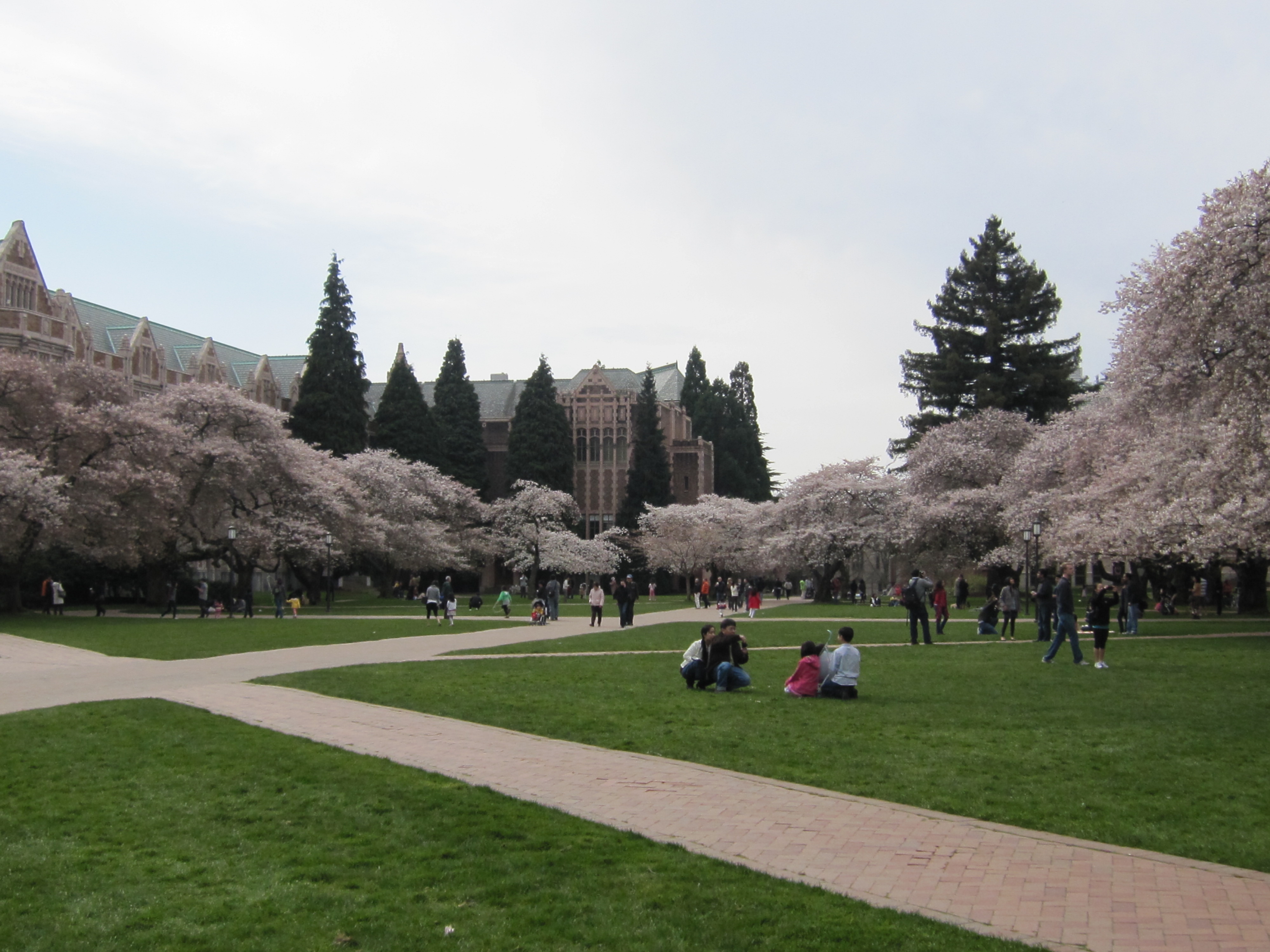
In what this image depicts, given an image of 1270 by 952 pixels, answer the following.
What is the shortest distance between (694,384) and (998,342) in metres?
48.1

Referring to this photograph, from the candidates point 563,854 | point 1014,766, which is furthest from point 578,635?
point 563,854

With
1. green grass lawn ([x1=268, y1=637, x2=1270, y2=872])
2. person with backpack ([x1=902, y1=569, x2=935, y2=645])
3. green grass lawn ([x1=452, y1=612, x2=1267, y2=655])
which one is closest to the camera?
green grass lawn ([x1=268, y1=637, x2=1270, y2=872])

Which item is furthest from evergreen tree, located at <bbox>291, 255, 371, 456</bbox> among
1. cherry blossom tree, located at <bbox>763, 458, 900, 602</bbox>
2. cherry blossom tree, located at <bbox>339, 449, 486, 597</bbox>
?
cherry blossom tree, located at <bbox>763, 458, 900, 602</bbox>

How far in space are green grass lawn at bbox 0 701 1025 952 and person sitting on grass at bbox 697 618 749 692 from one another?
23.1 feet

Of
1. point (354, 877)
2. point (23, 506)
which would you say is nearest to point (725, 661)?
point (354, 877)

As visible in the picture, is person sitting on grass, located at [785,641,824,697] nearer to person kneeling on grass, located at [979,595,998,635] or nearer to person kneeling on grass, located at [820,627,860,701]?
person kneeling on grass, located at [820,627,860,701]

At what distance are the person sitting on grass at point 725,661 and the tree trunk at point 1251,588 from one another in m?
31.0

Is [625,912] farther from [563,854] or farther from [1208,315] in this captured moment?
[1208,315]

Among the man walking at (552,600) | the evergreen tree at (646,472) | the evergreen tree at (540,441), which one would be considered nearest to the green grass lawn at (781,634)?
the man walking at (552,600)

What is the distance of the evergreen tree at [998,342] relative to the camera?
57875 millimetres

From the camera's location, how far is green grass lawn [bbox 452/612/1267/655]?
2584cm

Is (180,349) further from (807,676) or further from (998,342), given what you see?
(807,676)

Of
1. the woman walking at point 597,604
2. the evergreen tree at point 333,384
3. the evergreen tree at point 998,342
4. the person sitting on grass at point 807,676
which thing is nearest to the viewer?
the person sitting on grass at point 807,676

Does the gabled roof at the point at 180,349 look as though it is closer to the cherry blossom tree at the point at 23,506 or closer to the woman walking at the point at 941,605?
the cherry blossom tree at the point at 23,506
